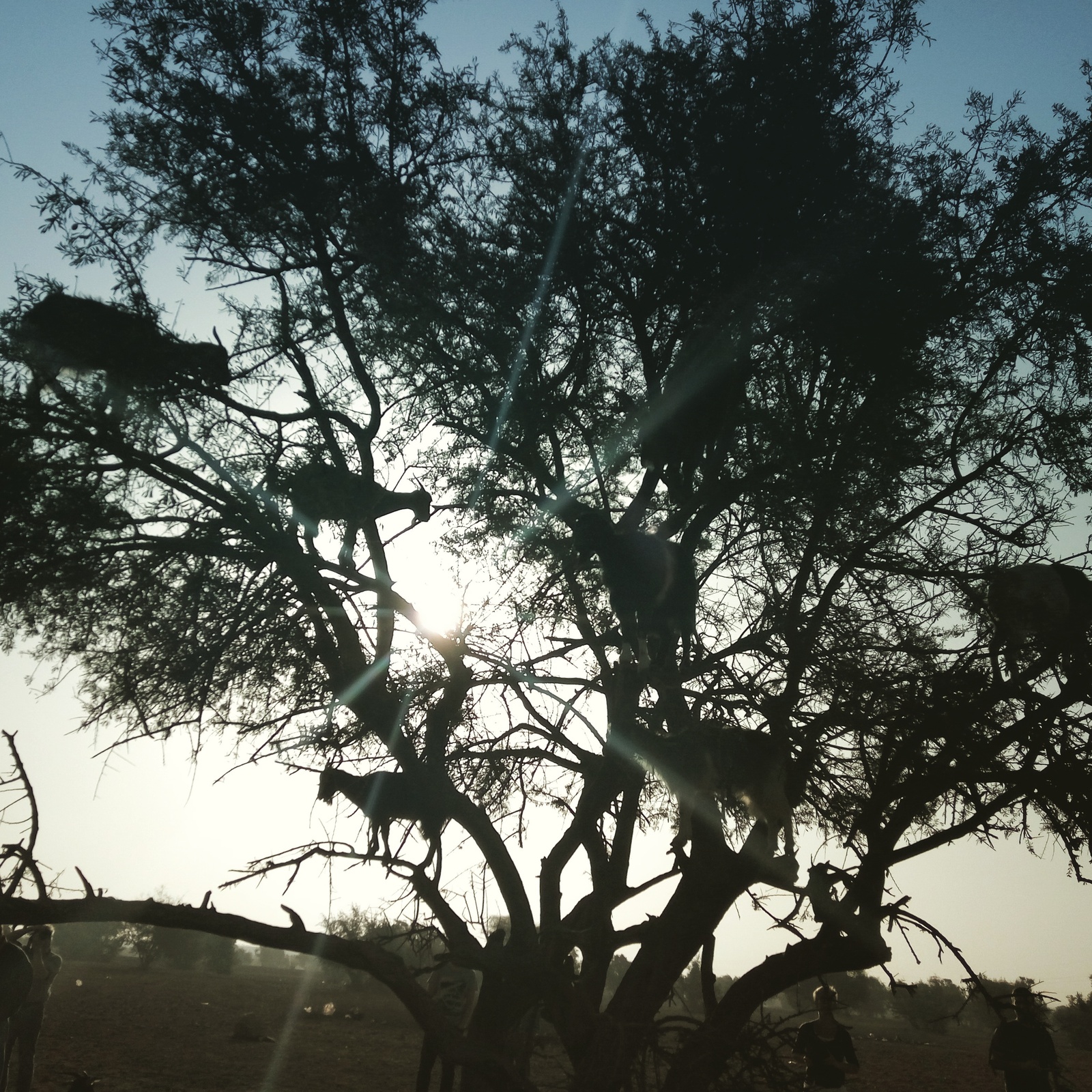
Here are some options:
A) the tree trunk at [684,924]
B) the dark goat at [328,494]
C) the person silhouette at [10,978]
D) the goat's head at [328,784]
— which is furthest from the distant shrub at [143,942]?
the tree trunk at [684,924]

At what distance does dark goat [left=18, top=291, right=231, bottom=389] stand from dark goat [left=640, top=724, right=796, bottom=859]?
3.45 m

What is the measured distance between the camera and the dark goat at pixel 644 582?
17.0 ft

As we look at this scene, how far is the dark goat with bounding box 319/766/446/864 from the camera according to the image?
4633 mm

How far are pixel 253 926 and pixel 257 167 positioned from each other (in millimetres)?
4558

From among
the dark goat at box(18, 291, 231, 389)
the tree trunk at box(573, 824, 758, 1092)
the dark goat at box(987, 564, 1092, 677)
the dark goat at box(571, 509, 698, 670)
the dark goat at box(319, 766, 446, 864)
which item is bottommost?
the tree trunk at box(573, 824, 758, 1092)

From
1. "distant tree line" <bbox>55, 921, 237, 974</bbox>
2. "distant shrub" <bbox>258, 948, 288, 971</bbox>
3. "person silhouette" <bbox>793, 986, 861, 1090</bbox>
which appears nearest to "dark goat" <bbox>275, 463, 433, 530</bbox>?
"person silhouette" <bbox>793, 986, 861, 1090</bbox>

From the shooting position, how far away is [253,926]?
158 inches

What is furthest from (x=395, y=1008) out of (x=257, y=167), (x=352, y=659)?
(x=257, y=167)

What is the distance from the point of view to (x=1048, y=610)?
394 cm

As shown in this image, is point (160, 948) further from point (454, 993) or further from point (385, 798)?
point (385, 798)

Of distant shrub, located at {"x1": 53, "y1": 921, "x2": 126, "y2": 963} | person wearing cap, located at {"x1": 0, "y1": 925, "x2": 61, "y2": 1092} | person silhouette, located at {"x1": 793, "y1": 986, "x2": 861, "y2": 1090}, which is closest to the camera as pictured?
person silhouette, located at {"x1": 793, "y1": 986, "x2": 861, "y2": 1090}

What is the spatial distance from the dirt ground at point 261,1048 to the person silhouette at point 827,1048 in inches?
65.6

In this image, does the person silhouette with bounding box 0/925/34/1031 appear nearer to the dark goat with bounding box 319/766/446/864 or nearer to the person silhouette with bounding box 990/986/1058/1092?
the dark goat with bounding box 319/766/446/864

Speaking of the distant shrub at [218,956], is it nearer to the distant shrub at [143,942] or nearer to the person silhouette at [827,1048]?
the distant shrub at [143,942]
